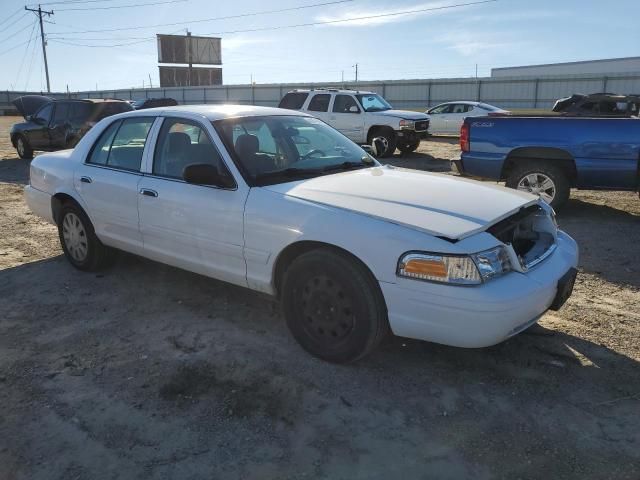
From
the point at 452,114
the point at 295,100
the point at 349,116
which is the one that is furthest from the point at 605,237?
the point at 452,114

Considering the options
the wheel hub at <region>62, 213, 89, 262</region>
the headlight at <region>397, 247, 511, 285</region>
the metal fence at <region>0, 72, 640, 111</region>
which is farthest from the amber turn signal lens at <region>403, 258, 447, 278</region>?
the metal fence at <region>0, 72, 640, 111</region>

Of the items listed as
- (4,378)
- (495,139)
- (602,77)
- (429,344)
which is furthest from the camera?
(602,77)

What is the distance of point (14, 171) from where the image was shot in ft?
44.2

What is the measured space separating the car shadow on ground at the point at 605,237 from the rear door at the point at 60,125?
42.5ft

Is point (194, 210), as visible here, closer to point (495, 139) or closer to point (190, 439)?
point (190, 439)

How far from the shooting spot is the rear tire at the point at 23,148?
51.6 feet

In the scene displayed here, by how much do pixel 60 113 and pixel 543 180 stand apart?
13.1m

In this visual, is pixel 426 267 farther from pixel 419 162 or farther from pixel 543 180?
pixel 419 162

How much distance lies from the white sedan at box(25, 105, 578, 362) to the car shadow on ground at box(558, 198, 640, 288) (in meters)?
1.65

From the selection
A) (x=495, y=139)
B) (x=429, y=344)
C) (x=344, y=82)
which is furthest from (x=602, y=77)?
(x=429, y=344)

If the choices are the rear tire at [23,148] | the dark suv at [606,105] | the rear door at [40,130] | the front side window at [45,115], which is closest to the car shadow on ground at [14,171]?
the rear tire at [23,148]

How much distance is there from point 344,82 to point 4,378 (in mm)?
32752

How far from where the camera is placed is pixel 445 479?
2.49 m

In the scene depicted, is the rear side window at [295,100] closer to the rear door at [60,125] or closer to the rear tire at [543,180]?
the rear door at [60,125]
